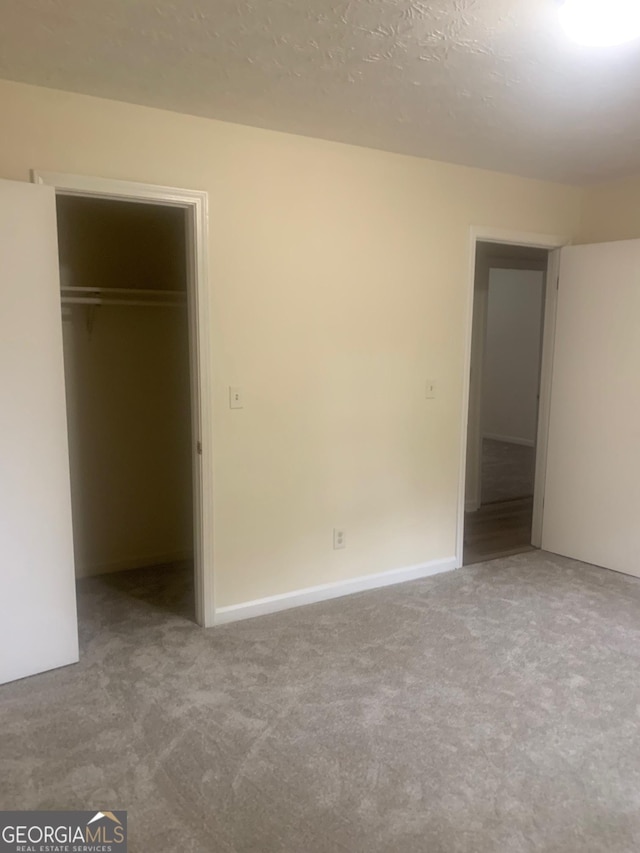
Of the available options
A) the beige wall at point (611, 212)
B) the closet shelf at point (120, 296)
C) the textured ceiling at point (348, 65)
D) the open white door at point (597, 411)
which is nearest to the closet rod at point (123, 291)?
the closet shelf at point (120, 296)

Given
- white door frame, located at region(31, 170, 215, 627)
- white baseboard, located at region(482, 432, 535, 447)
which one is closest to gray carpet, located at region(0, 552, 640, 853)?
white door frame, located at region(31, 170, 215, 627)

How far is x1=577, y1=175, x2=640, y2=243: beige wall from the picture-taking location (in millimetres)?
3973

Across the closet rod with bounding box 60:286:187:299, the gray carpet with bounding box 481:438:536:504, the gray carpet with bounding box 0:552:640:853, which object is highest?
the closet rod with bounding box 60:286:187:299

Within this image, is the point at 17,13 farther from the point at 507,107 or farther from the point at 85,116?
the point at 507,107

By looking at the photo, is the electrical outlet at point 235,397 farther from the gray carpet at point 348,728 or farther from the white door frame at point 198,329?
the gray carpet at point 348,728

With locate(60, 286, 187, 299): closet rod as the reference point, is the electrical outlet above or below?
below

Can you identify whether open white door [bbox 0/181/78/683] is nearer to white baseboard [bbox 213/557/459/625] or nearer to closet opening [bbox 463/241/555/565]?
white baseboard [bbox 213/557/459/625]

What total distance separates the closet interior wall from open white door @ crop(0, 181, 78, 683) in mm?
1095

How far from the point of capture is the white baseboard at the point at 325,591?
10.7ft

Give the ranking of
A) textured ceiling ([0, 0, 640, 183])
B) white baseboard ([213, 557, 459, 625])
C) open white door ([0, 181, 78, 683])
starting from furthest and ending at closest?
white baseboard ([213, 557, 459, 625]), open white door ([0, 181, 78, 683]), textured ceiling ([0, 0, 640, 183])

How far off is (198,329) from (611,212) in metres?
2.97

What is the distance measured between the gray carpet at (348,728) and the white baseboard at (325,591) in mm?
82

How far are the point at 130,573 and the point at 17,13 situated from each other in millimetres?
3045

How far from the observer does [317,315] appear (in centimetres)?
329
